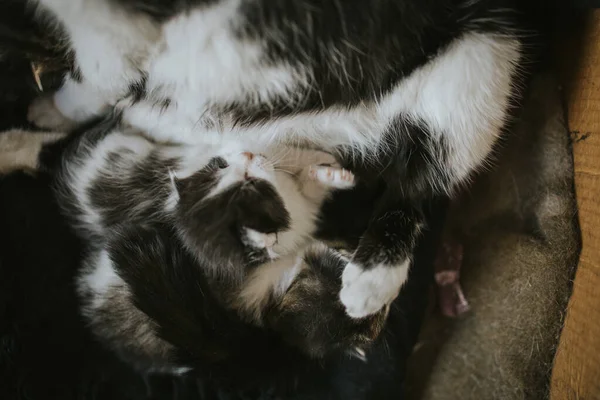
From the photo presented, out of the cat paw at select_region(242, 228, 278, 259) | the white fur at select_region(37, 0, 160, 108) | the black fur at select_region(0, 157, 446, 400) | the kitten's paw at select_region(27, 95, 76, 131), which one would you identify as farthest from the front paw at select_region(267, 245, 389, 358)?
the kitten's paw at select_region(27, 95, 76, 131)

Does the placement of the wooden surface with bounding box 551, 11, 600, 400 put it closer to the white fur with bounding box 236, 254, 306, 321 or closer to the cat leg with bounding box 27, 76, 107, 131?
the white fur with bounding box 236, 254, 306, 321

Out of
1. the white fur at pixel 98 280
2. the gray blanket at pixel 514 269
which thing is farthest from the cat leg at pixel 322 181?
the white fur at pixel 98 280

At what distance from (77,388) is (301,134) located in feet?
3.06

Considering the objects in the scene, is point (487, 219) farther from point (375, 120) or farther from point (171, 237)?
point (171, 237)

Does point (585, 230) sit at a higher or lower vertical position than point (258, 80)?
lower

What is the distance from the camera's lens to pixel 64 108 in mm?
1464

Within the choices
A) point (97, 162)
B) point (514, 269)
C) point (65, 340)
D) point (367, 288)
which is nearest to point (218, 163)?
point (97, 162)

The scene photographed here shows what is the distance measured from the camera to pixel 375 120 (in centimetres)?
118

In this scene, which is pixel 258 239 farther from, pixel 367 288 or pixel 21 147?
pixel 21 147

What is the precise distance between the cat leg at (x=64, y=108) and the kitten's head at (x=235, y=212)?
1.17 ft

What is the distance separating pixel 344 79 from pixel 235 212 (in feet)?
1.15

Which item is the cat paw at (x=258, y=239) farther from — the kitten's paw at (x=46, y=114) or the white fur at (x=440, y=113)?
the kitten's paw at (x=46, y=114)

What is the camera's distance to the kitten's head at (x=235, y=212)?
1.17 meters

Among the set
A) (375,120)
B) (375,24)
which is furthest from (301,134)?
(375,24)
